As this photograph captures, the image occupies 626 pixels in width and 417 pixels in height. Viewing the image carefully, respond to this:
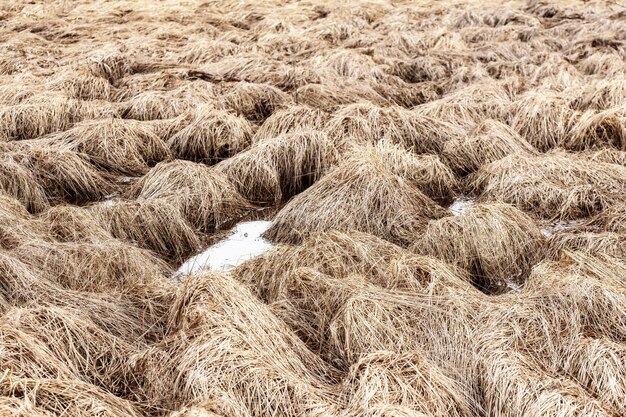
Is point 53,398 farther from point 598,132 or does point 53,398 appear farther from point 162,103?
point 598,132

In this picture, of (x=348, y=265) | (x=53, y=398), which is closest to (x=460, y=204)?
(x=348, y=265)

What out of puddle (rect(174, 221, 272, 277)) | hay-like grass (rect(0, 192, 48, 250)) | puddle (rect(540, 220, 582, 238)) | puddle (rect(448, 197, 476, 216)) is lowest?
puddle (rect(448, 197, 476, 216))

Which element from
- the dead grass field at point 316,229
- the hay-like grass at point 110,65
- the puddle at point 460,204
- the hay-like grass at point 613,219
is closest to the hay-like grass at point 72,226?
the dead grass field at point 316,229

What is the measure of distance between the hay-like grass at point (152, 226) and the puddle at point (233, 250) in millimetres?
147

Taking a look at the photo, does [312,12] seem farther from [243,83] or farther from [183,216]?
[183,216]

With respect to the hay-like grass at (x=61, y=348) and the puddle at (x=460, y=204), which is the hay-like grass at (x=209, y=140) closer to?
the puddle at (x=460, y=204)

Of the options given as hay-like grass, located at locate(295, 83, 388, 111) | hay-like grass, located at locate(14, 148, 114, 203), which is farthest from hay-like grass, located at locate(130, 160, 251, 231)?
hay-like grass, located at locate(295, 83, 388, 111)

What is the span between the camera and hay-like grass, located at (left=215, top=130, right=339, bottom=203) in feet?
19.6

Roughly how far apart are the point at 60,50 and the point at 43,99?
3.22 m

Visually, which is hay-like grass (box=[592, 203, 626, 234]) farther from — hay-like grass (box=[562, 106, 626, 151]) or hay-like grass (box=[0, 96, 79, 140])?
hay-like grass (box=[0, 96, 79, 140])

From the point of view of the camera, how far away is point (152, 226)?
5086 millimetres

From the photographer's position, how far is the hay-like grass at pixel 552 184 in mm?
5328

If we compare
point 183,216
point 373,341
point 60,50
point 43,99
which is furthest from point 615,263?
point 60,50

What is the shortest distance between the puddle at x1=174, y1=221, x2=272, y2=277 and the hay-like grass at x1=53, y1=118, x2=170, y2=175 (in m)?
1.41
